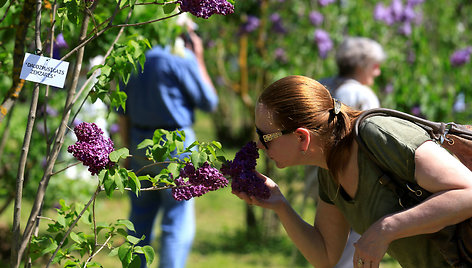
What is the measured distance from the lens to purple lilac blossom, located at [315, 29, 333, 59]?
5375mm

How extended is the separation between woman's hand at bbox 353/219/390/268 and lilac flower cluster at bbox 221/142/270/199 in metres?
0.35

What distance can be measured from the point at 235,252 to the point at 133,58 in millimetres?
3955

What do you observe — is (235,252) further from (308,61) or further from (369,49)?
(369,49)

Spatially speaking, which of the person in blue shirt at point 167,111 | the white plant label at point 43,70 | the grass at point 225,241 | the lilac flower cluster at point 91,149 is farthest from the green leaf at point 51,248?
the grass at point 225,241

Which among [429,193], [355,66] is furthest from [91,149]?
[355,66]

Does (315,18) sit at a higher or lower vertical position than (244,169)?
lower

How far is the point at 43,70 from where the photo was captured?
5.42 feet

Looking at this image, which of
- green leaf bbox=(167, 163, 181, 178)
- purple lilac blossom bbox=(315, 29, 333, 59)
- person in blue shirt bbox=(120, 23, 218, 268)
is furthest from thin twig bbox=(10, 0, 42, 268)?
purple lilac blossom bbox=(315, 29, 333, 59)

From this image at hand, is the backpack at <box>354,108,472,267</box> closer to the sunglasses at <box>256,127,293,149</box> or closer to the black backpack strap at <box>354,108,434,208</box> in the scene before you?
the black backpack strap at <box>354,108,434,208</box>

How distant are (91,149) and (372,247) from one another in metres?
0.76

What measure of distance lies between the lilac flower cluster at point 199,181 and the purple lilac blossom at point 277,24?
13.8 feet

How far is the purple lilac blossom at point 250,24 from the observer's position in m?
5.53

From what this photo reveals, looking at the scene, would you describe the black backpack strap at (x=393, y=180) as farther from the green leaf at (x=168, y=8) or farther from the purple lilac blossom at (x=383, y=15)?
the purple lilac blossom at (x=383, y=15)

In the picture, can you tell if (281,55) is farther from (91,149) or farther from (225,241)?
(91,149)
